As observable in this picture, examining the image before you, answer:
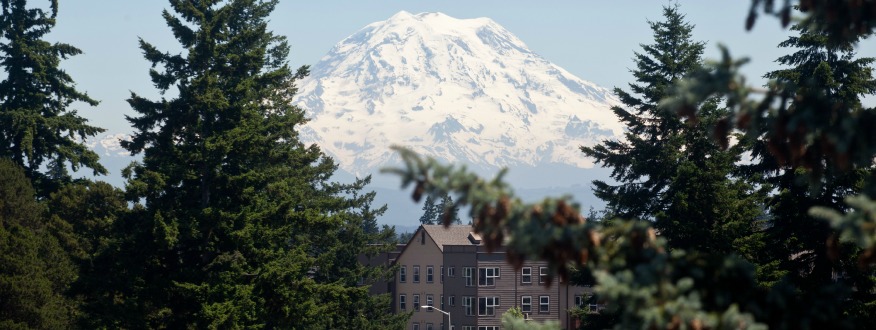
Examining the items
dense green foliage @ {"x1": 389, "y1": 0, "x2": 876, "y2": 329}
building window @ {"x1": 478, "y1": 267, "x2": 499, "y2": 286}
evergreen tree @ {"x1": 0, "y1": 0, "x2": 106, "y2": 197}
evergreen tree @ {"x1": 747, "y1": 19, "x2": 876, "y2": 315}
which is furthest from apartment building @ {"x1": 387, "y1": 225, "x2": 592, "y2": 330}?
dense green foliage @ {"x1": 389, "y1": 0, "x2": 876, "y2": 329}

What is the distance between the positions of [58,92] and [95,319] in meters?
27.8

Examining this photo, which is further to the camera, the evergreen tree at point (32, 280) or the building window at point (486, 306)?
the building window at point (486, 306)

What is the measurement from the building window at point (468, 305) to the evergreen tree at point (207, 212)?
53.2 m

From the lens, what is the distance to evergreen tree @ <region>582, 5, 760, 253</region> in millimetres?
36094

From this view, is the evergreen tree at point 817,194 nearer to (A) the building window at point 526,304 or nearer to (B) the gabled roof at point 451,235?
(A) the building window at point 526,304

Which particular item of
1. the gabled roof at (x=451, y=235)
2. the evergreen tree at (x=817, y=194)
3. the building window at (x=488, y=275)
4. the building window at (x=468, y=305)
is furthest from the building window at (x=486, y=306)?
the evergreen tree at (x=817, y=194)

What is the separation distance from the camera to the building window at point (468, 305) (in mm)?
96312

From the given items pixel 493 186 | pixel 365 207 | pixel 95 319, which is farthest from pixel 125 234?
pixel 365 207

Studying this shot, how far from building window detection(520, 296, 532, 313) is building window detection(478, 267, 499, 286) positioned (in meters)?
2.81

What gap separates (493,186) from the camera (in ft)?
28.6

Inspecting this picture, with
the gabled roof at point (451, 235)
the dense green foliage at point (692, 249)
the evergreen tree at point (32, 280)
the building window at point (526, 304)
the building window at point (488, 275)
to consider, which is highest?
the gabled roof at point (451, 235)

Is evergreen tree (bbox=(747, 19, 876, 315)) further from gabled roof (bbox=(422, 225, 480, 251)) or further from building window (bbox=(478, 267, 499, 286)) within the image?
gabled roof (bbox=(422, 225, 480, 251))

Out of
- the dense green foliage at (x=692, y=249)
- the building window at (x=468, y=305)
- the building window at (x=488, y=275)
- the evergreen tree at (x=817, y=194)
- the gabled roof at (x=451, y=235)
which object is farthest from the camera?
the gabled roof at (x=451, y=235)

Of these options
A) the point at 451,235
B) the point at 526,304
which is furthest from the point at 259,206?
the point at 451,235
